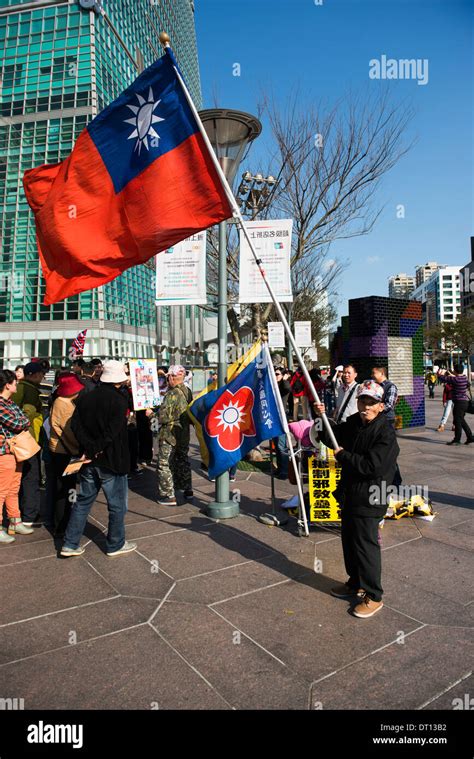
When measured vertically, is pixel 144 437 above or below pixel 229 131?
below

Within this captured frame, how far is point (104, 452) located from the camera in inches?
183

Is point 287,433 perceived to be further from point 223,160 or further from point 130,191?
point 223,160

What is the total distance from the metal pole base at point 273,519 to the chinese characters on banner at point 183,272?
315cm

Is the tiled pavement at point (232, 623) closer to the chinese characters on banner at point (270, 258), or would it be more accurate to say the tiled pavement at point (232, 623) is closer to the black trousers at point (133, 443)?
the black trousers at point (133, 443)

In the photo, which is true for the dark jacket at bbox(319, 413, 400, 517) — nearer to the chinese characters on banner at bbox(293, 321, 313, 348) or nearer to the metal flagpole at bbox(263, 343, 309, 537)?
the metal flagpole at bbox(263, 343, 309, 537)

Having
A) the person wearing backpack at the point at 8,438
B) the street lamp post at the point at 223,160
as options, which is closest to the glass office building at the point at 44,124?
the street lamp post at the point at 223,160

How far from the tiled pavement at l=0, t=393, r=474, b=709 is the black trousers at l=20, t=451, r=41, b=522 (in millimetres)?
454

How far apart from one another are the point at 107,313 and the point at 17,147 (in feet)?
55.3

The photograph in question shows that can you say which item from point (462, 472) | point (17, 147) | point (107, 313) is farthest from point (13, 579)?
point (17, 147)

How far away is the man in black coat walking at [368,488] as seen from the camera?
3547mm

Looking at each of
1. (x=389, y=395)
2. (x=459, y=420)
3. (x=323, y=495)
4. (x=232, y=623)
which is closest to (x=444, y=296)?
(x=459, y=420)

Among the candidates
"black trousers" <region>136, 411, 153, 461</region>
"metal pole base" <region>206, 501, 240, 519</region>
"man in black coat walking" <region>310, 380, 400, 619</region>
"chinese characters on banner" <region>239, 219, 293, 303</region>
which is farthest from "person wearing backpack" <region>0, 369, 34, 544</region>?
"black trousers" <region>136, 411, 153, 461</region>

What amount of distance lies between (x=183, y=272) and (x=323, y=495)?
148 inches

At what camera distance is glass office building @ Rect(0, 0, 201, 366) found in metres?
41.1
